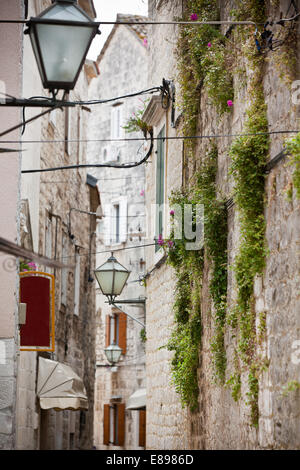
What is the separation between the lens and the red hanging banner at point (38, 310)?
34.1ft

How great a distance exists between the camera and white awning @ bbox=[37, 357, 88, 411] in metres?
13.5

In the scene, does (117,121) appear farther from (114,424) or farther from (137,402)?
(137,402)

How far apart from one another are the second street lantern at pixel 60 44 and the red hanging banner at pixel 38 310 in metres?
4.83

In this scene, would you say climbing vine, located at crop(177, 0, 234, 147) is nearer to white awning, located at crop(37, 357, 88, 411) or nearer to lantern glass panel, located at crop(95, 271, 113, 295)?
lantern glass panel, located at crop(95, 271, 113, 295)

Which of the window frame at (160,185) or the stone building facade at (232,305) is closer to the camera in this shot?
the stone building facade at (232,305)

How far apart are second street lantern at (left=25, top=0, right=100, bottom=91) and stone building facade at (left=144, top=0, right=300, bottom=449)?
1.83 metres

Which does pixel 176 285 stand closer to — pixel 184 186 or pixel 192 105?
pixel 184 186

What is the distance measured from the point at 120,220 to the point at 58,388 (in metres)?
16.1

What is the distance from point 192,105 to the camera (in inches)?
392

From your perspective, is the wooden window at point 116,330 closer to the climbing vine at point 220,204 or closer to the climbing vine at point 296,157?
the climbing vine at point 220,204

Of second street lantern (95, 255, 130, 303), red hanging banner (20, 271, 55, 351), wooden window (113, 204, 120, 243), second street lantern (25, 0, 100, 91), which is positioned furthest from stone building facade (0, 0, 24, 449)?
wooden window (113, 204, 120, 243)

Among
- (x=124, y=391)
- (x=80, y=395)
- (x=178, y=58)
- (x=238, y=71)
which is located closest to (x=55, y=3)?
(x=238, y=71)

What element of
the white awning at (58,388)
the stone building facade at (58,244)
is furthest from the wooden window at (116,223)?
the white awning at (58,388)

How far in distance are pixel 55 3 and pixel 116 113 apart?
81.2 feet
